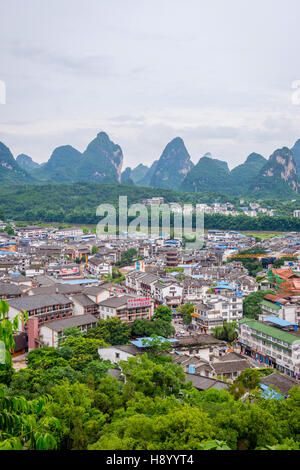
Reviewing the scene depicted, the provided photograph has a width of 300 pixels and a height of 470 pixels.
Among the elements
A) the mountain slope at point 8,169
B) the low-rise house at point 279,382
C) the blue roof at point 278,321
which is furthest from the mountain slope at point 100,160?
the low-rise house at point 279,382

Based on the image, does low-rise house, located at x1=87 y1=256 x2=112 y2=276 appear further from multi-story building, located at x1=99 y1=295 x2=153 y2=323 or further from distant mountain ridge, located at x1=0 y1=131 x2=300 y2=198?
distant mountain ridge, located at x1=0 y1=131 x2=300 y2=198

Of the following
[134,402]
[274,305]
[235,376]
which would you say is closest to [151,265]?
[274,305]

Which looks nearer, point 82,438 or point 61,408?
point 82,438

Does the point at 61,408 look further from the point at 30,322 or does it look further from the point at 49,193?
the point at 49,193

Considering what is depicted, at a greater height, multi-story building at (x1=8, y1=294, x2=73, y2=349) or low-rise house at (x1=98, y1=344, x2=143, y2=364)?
multi-story building at (x1=8, y1=294, x2=73, y2=349)

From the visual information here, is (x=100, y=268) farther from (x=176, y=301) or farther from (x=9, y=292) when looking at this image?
(x=9, y=292)

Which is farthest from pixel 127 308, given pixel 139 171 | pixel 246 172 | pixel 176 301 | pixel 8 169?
pixel 139 171

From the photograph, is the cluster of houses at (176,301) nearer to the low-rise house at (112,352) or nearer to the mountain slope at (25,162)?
the low-rise house at (112,352)

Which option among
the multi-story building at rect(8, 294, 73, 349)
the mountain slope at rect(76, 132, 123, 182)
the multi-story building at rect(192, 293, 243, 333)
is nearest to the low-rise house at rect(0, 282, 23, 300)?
the multi-story building at rect(8, 294, 73, 349)
